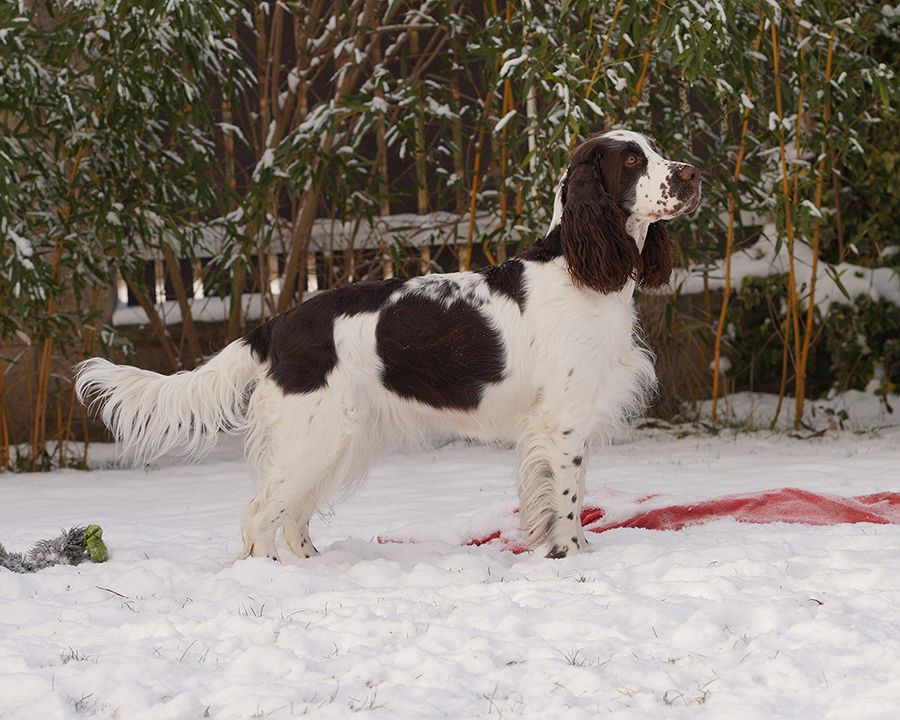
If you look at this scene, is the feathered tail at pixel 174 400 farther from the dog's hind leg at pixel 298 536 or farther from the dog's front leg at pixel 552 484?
the dog's front leg at pixel 552 484

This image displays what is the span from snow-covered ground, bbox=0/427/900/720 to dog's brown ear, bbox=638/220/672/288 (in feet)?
2.64

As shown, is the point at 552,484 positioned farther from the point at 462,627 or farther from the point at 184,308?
the point at 184,308

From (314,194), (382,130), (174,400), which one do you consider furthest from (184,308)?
(174,400)

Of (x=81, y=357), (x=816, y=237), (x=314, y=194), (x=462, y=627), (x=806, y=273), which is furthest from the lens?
(x=806, y=273)

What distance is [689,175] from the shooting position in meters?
3.57

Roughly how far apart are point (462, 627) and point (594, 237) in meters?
1.33

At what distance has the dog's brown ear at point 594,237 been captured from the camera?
3562 millimetres

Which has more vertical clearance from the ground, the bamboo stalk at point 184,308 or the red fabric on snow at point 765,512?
the bamboo stalk at point 184,308

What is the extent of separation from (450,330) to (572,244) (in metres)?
0.44

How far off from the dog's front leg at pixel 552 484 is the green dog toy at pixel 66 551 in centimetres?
131

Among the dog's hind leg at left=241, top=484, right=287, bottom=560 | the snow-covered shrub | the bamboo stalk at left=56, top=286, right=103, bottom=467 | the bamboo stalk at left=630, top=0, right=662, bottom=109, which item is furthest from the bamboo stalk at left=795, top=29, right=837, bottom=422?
the bamboo stalk at left=56, top=286, right=103, bottom=467

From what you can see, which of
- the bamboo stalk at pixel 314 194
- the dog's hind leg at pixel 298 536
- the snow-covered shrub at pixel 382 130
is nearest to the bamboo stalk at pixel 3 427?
the snow-covered shrub at pixel 382 130

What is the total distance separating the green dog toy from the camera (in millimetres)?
3641

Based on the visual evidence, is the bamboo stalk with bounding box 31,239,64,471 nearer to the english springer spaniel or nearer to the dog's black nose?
the english springer spaniel
